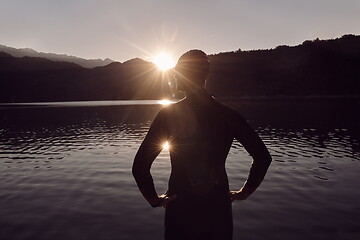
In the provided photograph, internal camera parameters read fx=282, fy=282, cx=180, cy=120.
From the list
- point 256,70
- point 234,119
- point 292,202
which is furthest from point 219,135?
point 256,70

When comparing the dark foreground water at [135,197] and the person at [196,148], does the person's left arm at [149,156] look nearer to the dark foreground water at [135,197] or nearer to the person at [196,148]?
the person at [196,148]

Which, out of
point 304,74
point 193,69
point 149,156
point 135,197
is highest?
point 304,74

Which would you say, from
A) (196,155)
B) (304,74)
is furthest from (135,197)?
(304,74)

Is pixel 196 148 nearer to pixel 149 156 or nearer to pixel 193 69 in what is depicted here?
pixel 149 156

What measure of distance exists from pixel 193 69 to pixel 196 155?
2.84ft

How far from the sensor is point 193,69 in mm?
2826

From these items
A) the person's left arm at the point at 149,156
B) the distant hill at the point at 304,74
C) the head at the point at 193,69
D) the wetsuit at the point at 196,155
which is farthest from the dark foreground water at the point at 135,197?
the distant hill at the point at 304,74

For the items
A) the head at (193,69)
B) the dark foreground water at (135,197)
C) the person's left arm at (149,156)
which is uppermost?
the head at (193,69)

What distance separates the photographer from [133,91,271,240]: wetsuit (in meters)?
2.85

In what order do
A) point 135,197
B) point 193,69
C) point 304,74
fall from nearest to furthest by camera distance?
1. point 193,69
2. point 135,197
3. point 304,74

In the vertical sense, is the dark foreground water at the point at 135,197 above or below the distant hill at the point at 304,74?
below

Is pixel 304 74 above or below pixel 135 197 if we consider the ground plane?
above

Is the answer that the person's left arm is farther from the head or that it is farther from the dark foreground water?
the dark foreground water

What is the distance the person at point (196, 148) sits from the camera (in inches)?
112
